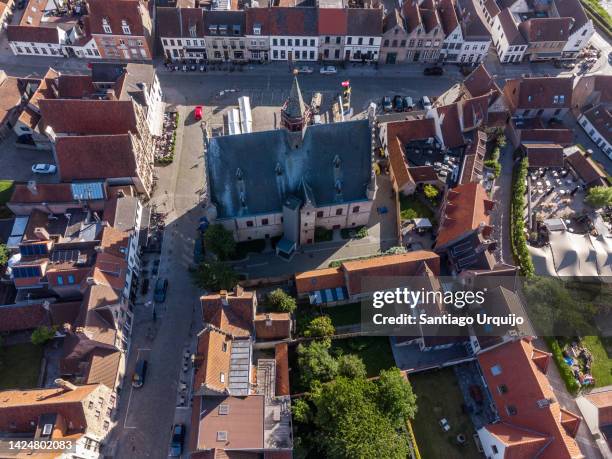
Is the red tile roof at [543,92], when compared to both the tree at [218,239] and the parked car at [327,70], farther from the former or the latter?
the tree at [218,239]

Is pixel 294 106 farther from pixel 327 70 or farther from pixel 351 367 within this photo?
pixel 327 70

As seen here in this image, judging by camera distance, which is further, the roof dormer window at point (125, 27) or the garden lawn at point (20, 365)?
the roof dormer window at point (125, 27)

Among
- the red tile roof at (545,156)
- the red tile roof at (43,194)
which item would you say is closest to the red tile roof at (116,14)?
the red tile roof at (43,194)

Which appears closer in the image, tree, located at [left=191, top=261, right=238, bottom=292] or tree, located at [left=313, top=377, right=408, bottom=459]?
tree, located at [left=313, top=377, right=408, bottom=459]

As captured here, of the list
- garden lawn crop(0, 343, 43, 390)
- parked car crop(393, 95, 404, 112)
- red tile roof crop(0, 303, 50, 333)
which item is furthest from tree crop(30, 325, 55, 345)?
parked car crop(393, 95, 404, 112)

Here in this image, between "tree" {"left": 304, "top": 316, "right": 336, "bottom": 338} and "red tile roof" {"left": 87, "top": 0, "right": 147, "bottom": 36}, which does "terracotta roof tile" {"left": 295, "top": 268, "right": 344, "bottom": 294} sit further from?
"red tile roof" {"left": 87, "top": 0, "right": 147, "bottom": 36}

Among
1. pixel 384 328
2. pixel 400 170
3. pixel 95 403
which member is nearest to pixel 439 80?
pixel 400 170

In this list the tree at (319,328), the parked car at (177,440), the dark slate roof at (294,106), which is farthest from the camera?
the tree at (319,328)

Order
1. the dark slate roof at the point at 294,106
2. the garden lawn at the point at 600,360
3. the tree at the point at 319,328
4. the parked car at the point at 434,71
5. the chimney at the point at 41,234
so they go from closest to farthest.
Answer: the dark slate roof at the point at 294,106, the tree at the point at 319,328, the garden lawn at the point at 600,360, the chimney at the point at 41,234, the parked car at the point at 434,71
